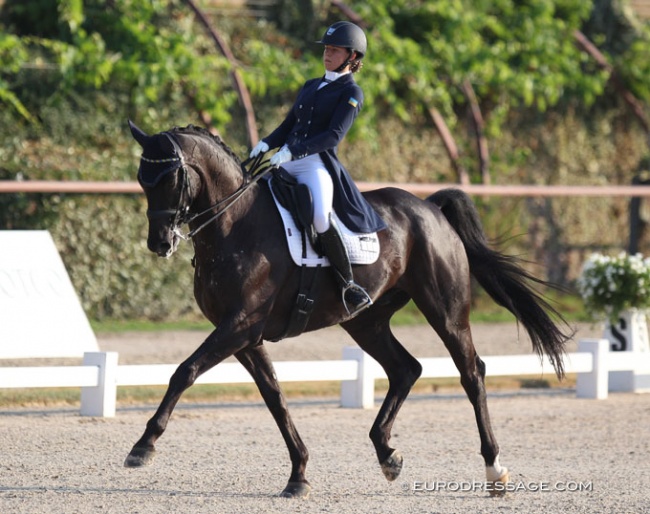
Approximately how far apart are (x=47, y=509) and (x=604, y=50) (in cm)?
1460

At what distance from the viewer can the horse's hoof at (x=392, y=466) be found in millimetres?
6164

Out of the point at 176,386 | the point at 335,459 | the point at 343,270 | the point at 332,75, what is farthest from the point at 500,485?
the point at 332,75

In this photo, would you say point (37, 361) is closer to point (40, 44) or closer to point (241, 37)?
point (40, 44)

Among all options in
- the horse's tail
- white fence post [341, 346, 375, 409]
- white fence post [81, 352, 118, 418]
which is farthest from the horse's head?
white fence post [341, 346, 375, 409]

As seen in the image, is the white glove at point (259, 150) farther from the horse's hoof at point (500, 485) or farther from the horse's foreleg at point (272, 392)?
the horse's hoof at point (500, 485)

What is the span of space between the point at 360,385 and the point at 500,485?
3184mm

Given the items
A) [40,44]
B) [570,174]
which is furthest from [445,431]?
[570,174]

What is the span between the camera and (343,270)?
20.0ft

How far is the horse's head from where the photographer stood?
18.1 feet

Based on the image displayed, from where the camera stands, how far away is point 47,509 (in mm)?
5270

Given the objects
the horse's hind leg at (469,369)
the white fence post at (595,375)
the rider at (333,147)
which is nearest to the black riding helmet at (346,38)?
the rider at (333,147)

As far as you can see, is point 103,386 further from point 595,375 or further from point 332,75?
point 595,375

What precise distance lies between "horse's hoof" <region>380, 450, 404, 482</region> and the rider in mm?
784

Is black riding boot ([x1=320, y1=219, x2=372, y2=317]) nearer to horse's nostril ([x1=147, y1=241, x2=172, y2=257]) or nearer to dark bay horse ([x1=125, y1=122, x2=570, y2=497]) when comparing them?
dark bay horse ([x1=125, y1=122, x2=570, y2=497])
